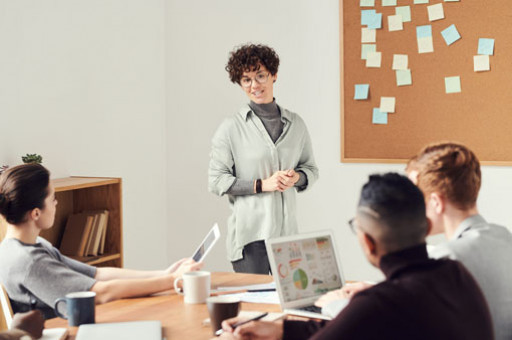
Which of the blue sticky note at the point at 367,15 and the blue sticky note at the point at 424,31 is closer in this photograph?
the blue sticky note at the point at 424,31

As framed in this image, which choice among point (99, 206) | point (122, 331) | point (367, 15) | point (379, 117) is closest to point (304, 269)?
point (122, 331)

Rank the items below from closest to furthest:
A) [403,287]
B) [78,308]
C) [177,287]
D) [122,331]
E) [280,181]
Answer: [403,287], [122,331], [78,308], [177,287], [280,181]

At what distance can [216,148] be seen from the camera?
3232 millimetres

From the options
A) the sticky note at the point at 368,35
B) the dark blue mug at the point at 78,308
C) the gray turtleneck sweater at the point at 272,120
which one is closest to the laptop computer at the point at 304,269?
the dark blue mug at the point at 78,308

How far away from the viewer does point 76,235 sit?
3572 mm

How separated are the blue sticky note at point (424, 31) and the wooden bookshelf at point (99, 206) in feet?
6.65

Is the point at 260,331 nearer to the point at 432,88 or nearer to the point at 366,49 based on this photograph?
the point at 432,88

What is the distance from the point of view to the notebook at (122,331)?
1.76 m

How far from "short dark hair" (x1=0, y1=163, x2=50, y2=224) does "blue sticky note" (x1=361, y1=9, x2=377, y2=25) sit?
2642 millimetres

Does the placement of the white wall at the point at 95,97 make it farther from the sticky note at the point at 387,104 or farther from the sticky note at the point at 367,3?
the sticky note at the point at 387,104

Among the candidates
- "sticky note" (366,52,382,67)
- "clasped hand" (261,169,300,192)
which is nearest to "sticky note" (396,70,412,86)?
"sticky note" (366,52,382,67)

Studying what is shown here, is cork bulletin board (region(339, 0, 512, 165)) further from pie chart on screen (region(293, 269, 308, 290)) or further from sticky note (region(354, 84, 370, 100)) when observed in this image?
pie chart on screen (region(293, 269, 308, 290))

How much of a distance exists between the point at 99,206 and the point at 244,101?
138 centimetres

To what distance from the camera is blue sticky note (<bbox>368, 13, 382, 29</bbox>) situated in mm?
4195
